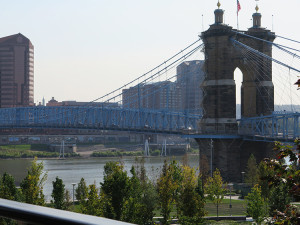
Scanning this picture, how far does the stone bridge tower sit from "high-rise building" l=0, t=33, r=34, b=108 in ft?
357

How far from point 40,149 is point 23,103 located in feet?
126

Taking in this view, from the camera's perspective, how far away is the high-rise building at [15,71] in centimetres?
15475

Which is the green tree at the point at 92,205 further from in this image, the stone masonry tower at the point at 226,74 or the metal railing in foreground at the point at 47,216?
the stone masonry tower at the point at 226,74

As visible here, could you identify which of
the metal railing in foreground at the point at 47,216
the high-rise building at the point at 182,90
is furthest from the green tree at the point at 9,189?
the high-rise building at the point at 182,90

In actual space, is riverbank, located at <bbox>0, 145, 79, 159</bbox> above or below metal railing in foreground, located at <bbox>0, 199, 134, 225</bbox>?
below

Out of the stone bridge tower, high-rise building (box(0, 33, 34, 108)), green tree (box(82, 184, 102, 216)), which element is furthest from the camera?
high-rise building (box(0, 33, 34, 108))

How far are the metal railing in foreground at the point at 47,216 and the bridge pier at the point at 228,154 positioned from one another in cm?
5126

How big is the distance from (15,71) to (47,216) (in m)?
160

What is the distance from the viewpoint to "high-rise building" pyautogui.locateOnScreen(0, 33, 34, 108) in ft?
508

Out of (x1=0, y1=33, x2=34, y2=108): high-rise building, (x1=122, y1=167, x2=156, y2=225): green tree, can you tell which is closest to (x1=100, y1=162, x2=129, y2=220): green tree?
(x1=122, y1=167, x2=156, y2=225): green tree

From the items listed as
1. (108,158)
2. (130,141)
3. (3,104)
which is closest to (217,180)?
(108,158)

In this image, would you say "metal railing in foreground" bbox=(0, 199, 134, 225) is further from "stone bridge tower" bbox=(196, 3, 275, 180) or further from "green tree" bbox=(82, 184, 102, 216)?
"stone bridge tower" bbox=(196, 3, 275, 180)

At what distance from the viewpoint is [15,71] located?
15675 cm

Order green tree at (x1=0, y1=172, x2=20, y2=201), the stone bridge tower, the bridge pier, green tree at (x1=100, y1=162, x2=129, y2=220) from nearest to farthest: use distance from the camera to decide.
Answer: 1. green tree at (x1=100, y1=162, x2=129, y2=220)
2. green tree at (x1=0, y1=172, x2=20, y2=201)
3. the bridge pier
4. the stone bridge tower
